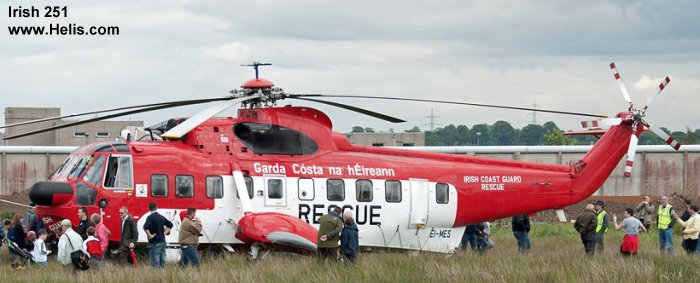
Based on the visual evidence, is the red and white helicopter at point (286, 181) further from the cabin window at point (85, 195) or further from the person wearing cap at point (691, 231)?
the person wearing cap at point (691, 231)

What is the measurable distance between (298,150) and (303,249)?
7.62 feet

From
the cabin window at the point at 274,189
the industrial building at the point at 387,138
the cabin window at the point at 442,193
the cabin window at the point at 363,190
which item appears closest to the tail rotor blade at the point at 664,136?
the cabin window at the point at 442,193

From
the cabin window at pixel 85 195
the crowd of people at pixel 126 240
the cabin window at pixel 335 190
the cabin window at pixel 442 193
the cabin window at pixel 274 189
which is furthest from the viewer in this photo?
the cabin window at pixel 442 193

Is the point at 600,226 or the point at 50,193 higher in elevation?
the point at 50,193

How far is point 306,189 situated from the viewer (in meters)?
21.3

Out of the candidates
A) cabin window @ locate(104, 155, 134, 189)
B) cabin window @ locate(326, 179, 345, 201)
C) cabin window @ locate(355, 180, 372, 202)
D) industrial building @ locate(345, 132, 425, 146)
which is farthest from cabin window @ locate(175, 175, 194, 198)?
Answer: industrial building @ locate(345, 132, 425, 146)

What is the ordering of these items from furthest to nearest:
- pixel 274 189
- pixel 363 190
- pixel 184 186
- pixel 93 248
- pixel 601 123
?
1. pixel 601 123
2. pixel 363 190
3. pixel 274 189
4. pixel 184 186
5. pixel 93 248

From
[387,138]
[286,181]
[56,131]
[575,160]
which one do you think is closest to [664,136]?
[286,181]

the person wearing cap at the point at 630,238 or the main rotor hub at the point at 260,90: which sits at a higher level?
the main rotor hub at the point at 260,90

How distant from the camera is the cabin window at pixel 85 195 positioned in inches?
771

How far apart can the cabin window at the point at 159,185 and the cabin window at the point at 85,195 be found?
1.14m

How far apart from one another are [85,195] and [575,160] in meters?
32.7

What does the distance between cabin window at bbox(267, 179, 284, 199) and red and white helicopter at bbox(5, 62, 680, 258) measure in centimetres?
2

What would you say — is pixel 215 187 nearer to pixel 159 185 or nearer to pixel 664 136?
pixel 159 185
